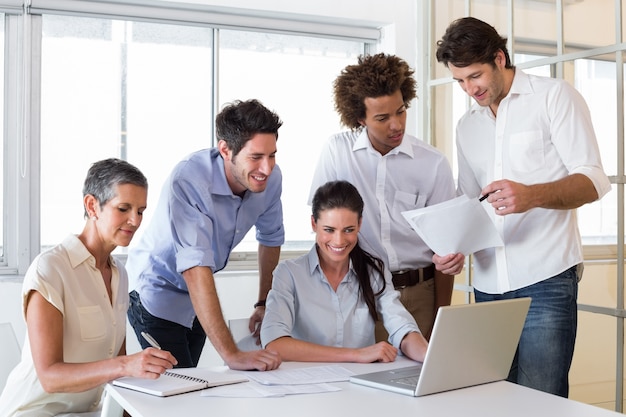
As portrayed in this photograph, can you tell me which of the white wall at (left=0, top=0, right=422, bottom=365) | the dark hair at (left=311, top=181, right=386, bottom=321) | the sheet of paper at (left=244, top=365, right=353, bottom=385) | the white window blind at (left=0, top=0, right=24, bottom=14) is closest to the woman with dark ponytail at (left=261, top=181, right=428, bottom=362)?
the dark hair at (left=311, top=181, right=386, bottom=321)

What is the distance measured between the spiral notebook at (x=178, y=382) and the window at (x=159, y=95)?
6.47 ft

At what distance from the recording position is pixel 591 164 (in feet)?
7.09

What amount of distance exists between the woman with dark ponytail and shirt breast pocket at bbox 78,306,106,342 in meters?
0.48

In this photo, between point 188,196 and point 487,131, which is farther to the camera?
point 487,131

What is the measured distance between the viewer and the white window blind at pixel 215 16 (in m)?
3.48

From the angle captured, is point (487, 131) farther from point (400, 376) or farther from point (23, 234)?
point (23, 234)

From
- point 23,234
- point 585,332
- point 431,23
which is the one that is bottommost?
point 585,332

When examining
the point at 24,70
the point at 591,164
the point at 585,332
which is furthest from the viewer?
the point at 24,70

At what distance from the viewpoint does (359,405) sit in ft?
5.34

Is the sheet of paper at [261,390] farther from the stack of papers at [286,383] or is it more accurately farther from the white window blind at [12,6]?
the white window blind at [12,6]

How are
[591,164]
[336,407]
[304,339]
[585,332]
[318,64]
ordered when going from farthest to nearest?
[318,64] → [585,332] → [304,339] → [591,164] → [336,407]

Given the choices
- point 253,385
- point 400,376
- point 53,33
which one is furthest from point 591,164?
point 53,33

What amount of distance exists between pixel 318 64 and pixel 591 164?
2.22 metres

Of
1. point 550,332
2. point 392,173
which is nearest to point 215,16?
point 392,173
